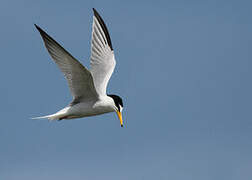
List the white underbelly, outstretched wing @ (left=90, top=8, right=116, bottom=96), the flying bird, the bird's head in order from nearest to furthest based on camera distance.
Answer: the flying bird
the white underbelly
the bird's head
outstretched wing @ (left=90, top=8, right=116, bottom=96)

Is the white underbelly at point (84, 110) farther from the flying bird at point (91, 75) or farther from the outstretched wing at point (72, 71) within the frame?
the outstretched wing at point (72, 71)

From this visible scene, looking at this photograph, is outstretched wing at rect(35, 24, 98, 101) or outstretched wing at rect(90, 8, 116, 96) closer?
outstretched wing at rect(35, 24, 98, 101)

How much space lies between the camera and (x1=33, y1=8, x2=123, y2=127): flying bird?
31.7 feet

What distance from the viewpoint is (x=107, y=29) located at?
1313 cm

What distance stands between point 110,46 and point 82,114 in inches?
104

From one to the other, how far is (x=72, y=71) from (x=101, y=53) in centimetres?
292

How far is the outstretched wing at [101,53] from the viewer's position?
12.5 m

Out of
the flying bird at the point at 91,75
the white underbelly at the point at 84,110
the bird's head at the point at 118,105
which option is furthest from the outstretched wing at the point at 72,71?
the bird's head at the point at 118,105

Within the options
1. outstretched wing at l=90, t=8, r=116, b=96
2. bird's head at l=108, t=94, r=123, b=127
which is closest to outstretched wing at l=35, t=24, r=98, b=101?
bird's head at l=108, t=94, r=123, b=127

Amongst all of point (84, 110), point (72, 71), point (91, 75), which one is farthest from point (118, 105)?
point (72, 71)

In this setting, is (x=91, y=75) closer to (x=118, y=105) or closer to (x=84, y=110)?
(x=84, y=110)

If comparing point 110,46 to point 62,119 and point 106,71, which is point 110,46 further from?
point 62,119

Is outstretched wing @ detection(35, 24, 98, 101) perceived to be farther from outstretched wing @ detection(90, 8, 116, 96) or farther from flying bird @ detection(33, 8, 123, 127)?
outstretched wing @ detection(90, 8, 116, 96)

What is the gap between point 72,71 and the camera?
10172mm
